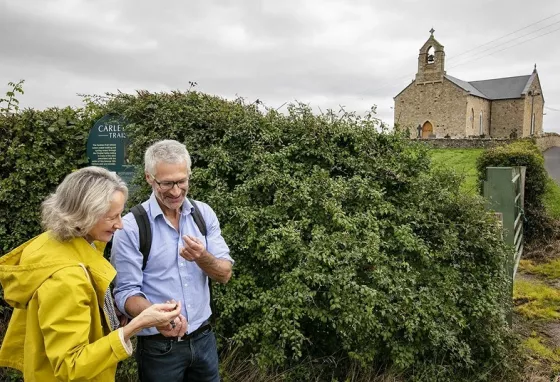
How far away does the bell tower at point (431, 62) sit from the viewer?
4166 centimetres

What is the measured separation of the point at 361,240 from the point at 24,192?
370 cm

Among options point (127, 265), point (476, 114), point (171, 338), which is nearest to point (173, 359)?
point (171, 338)

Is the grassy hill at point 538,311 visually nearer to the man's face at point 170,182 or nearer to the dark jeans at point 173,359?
the dark jeans at point 173,359

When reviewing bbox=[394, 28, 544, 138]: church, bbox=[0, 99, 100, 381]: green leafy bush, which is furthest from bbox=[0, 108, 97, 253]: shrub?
bbox=[394, 28, 544, 138]: church

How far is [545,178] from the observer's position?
32.0ft

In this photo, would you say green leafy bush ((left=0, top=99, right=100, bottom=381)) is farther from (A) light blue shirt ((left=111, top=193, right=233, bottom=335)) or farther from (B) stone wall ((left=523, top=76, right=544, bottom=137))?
(B) stone wall ((left=523, top=76, right=544, bottom=137))

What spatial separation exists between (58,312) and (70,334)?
105mm

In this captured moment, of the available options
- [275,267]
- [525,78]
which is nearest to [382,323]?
[275,267]

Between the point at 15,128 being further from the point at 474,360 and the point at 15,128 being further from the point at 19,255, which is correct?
the point at 474,360

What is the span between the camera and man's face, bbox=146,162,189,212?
2408mm

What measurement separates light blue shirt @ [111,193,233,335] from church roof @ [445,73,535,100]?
4595cm

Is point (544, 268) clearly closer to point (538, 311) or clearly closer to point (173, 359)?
point (538, 311)

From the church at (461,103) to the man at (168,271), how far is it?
39.0 meters

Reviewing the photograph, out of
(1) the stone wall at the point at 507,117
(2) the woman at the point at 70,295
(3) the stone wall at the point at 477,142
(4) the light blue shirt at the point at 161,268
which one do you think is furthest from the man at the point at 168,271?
(1) the stone wall at the point at 507,117
